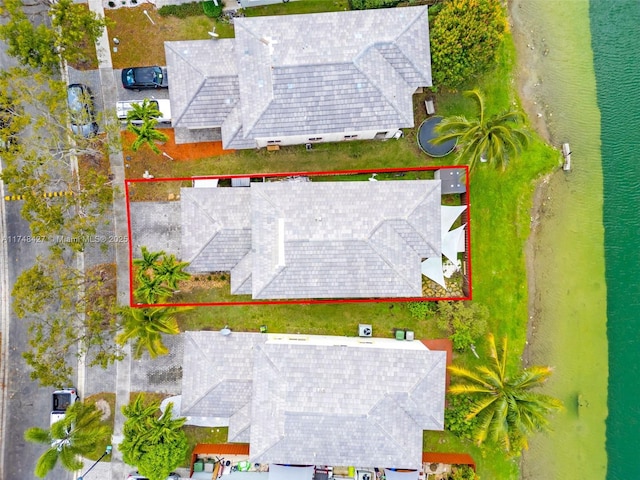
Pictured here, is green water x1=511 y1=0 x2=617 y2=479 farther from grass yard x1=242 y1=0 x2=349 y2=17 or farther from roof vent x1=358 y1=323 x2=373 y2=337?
grass yard x1=242 y1=0 x2=349 y2=17

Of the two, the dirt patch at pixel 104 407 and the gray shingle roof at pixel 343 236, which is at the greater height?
the gray shingle roof at pixel 343 236

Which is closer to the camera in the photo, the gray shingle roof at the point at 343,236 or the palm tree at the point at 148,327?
the gray shingle roof at the point at 343,236

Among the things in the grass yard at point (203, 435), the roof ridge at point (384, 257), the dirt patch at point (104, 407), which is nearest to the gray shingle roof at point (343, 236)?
the roof ridge at point (384, 257)

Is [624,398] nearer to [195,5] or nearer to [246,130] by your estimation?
[246,130]

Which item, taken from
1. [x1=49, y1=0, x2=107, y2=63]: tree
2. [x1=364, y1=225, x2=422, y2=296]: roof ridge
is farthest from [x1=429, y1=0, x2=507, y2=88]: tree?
[x1=49, y1=0, x2=107, y2=63]: tree

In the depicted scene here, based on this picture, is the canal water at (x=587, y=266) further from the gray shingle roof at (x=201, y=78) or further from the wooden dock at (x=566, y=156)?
the gray shingle roof at (x=201, y=78)

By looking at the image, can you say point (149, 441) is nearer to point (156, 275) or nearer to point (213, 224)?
point (156, 275)
